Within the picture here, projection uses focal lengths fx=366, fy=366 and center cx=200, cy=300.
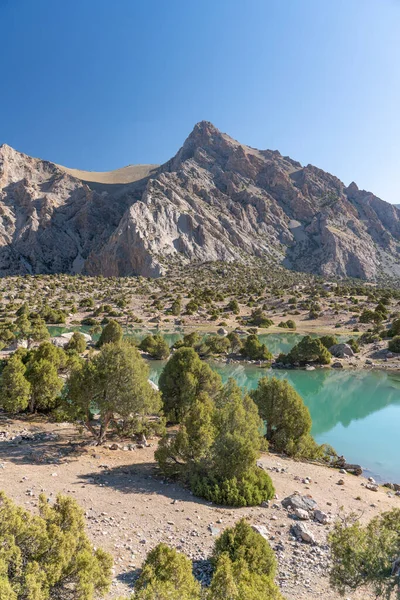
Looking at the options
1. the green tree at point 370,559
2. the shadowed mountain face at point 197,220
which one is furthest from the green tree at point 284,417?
the shadowed mountain face at point 197,220

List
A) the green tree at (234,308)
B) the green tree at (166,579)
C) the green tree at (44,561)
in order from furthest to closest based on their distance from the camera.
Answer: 1. the green tree at (234,308)
2. the green tree at (166,579)
3. the green tree at (44,561)

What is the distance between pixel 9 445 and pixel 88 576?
9.27 m

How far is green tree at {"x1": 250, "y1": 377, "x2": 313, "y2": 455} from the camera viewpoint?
52.5 ft

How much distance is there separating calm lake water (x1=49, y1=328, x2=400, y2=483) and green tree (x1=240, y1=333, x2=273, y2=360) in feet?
6.76

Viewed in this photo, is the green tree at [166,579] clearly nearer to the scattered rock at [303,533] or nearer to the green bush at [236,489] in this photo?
the scattered rock at [303,533]

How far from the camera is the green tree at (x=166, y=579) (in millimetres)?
4812

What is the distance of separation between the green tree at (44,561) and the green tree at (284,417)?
1179 cm

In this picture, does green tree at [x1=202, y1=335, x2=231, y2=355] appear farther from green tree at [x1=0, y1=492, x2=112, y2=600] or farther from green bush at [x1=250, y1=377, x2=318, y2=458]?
green tree at [x1=0, y1=492, x2=112, y2=600]

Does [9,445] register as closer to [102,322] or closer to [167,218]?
[102,322]

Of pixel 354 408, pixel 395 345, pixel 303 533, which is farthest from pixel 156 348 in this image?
pixel 303 533

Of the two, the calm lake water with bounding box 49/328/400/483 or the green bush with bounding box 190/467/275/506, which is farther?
the calm lake water with bounding box 49/328/400/483

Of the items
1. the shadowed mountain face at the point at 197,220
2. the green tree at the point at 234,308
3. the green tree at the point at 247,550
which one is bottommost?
the green tree at the point at 247,550

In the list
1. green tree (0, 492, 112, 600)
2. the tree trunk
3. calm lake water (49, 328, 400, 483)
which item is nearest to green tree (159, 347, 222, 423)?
calm lake water (49, 328, 400, 483)

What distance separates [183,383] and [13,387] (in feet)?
24.0
